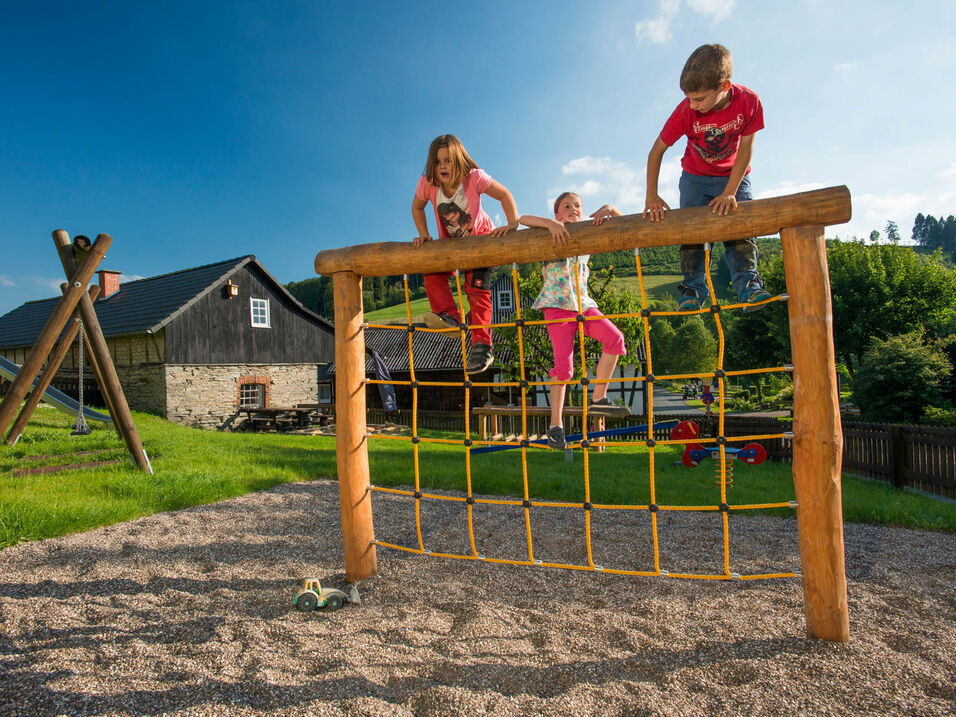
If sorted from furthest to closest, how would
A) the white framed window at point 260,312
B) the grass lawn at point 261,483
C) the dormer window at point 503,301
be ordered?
the dormer window at point 503,301, the white framed window at point 260,312, the grass lawn at point 261,483

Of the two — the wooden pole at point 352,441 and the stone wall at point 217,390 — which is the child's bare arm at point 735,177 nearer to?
the wooden pole at point 352,441

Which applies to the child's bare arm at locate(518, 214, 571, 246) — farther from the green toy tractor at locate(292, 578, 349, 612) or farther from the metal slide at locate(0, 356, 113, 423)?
the metal slide at locate(0, 356, 113, 423)

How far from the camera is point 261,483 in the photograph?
6734mm

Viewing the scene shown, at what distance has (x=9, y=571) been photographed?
12.7 ft

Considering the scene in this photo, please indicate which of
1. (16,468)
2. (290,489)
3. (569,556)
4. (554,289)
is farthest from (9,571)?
(554,289)

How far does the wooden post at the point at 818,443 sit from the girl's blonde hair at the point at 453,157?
2.02 meters

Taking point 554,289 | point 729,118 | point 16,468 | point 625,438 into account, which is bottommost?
point 625,438

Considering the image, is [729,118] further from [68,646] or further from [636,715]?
[68,646]

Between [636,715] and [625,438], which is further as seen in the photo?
[625,438]

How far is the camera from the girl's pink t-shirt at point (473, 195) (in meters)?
3.70

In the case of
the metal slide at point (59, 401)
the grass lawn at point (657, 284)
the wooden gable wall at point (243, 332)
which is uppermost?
the grass lawn at point (657, 284)

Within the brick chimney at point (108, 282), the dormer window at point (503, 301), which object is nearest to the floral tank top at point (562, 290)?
the brick chimney at point (108, 282)

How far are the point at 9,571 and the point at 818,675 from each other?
16.7 feet

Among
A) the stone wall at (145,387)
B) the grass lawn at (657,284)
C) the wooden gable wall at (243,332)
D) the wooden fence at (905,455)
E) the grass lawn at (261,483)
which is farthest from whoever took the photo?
the grass lawn at (657,284)
